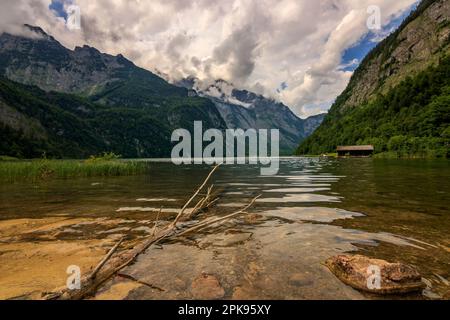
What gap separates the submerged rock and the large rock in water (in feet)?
7.86

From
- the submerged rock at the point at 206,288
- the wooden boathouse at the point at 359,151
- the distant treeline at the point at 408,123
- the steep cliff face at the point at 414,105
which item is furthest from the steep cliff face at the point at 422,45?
the submerged rock at the point at 206,288

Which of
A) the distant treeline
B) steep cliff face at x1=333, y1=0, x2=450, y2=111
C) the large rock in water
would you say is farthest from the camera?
steep cliff face at x1=333, y1=0, x2=450, y2=111

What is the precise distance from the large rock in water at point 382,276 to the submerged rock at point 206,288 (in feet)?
7.86

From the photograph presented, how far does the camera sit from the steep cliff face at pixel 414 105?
94188mm

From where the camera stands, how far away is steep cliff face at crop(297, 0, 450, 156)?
3708 inches

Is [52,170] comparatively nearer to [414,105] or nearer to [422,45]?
[414,105]

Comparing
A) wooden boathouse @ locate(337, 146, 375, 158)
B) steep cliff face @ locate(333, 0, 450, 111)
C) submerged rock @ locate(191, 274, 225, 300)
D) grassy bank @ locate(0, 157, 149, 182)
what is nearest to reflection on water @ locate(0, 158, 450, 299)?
submerged rock @ locate(191, 274, 225, 300)

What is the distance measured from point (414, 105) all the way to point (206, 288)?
145406mm

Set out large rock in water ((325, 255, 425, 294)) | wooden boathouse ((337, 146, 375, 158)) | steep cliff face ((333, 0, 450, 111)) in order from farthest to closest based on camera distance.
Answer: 1. steep cliff face ((333, 0, 450, 111))
2. wooden boathouse ((337, 146, 375, 158))
3. large rock in water ((325, 255, 425, 294))

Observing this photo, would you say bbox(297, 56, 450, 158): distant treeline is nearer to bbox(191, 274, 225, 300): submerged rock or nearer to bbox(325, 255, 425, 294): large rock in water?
bbox(325, 255, 425, 294): large rock in water

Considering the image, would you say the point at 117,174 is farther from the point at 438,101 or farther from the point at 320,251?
the point at 438,101

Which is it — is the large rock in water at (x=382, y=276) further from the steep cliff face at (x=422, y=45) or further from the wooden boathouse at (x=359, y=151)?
the steep cliff face at (x=422, y=45)

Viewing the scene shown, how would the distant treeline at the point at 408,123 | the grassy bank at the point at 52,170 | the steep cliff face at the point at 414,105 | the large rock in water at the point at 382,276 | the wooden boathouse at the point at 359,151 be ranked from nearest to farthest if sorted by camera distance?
the large rock in water at the point at 382,276
the grassy bank at the point at 52,170
the distant treeline at the point at 408,123
the steep cliff face at the point at 414,105
the wooden boathouse at the point at 359,151
